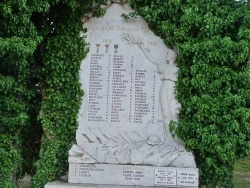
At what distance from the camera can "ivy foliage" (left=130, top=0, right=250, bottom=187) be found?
21.3 feet

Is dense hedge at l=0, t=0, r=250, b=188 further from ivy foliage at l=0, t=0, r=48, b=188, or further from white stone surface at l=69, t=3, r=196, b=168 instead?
white stone surface at l=69, t=3, r=196, b=168

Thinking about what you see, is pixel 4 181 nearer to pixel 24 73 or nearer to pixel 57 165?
pixel 57 165

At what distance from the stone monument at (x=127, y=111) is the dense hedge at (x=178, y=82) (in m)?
0.18

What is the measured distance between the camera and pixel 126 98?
6984 mm

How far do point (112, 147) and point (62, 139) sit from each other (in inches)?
33.2

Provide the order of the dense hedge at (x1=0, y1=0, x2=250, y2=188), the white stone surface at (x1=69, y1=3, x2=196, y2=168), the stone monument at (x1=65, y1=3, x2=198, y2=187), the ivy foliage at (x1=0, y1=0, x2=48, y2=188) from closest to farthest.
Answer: the ivy foliage at (x1=0, y1=0, x2=48, y2=188)
the dense hedge at (x1=0, y1=0, x2=250, y2=188)
the stone monument at (x1=65, y1=3, x2=198, y2=187)
the white stone surface at (x1=69, y1=3, x2=196, y2=168)

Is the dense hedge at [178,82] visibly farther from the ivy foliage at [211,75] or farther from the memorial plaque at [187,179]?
the memorial plaque at [187,179]

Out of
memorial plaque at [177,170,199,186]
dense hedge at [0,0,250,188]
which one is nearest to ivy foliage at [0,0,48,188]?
dense hedge at [0,0,250,188]

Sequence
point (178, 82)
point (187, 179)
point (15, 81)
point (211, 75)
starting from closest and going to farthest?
point (187, 179) < point (211, 75) < point (15, 81) < point (178, 82)

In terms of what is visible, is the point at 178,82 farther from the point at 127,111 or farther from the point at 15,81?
the point at 15,81

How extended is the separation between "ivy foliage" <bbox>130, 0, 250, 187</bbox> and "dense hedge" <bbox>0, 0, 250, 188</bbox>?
0.05 ft

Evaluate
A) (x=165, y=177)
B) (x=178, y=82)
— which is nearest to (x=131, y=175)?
(x=165, y=177)

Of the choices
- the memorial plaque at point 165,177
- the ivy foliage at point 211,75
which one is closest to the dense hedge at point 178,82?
Answer: the ivy foliage at point 211,75

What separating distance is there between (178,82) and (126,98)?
886mm
